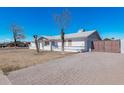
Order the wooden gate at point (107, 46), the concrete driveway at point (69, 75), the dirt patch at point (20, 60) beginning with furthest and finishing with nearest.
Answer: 1. the wooden gate at point (107, 46)
2. the dirt patch at point (20, 60)
3. the concrete driveway at point (69, 75)

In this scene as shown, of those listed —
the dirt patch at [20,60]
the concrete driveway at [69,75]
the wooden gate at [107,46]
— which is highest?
the wooden gate at [107,46]

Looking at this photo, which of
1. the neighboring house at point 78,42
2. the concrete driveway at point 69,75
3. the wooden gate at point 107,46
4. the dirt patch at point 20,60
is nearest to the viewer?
the concrete driveway at point 69,75

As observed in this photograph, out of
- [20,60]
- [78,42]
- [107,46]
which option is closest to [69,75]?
[20,60]

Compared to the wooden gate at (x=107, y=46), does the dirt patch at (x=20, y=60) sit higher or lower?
lower

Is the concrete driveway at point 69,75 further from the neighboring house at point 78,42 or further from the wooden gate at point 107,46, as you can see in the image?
the neighboring house at point 78,42

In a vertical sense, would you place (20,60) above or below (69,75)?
above

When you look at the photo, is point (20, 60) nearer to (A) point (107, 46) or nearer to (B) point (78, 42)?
(A) point (107, 46)

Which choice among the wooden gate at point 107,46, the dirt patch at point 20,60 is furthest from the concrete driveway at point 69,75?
the wooden gate at point 107,46

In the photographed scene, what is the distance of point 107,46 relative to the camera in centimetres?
2028

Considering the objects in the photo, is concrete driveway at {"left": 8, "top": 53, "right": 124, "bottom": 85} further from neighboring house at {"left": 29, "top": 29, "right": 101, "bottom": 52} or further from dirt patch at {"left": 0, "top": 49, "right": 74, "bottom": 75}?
neighboring house at {"left": 29, "top": 29, "right": 101, "bottom": 52}

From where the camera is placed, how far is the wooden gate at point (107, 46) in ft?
62.3

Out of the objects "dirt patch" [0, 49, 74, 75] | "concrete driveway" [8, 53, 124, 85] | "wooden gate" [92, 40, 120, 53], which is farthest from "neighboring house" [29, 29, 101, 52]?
"concrete driveway" [8, 53, 124, 85]

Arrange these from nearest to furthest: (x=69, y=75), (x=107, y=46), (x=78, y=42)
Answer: (x=69, y=75) → (x=107, y=46) → (x=78, y=42)

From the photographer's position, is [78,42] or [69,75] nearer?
[69,75]
